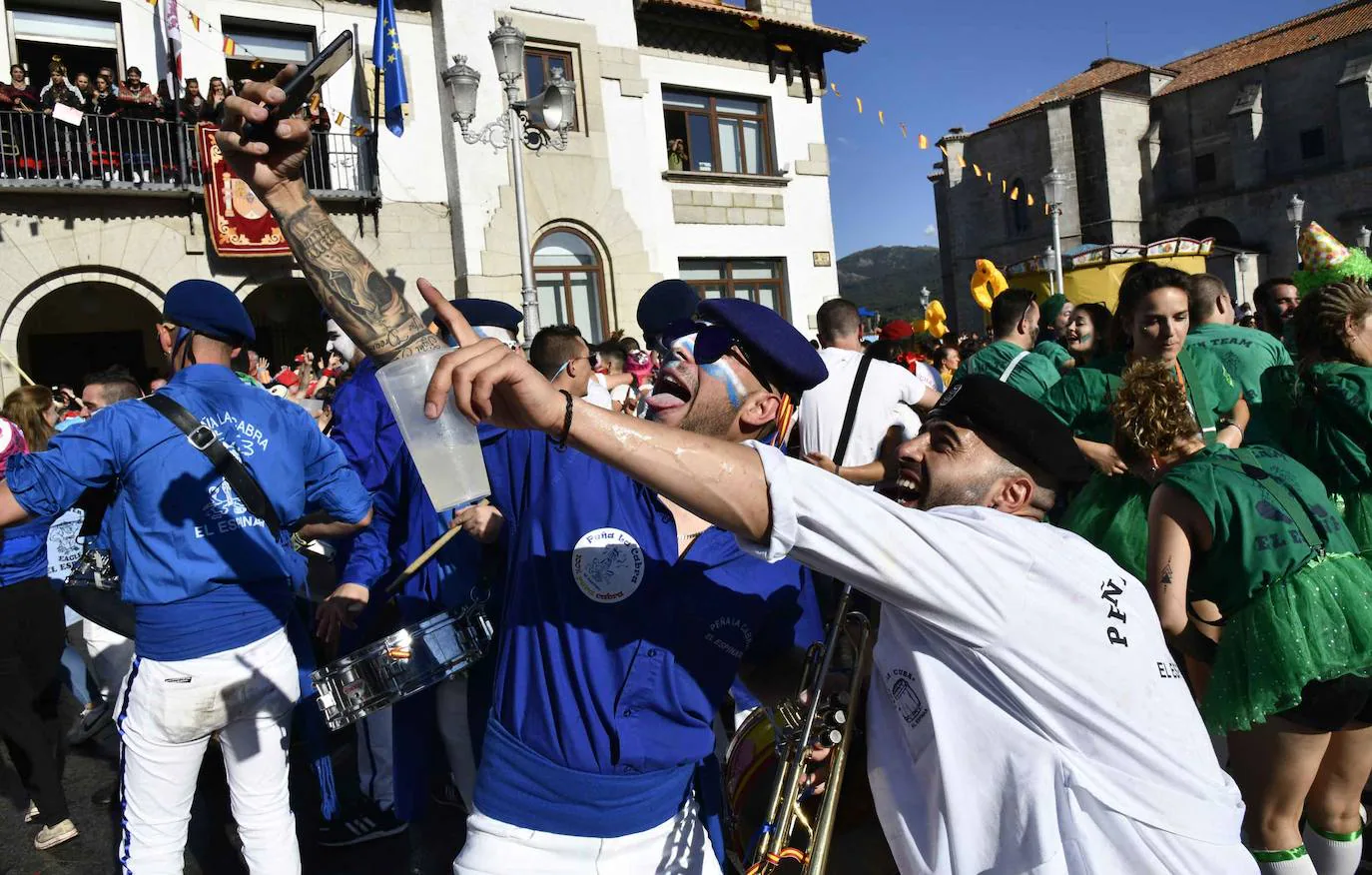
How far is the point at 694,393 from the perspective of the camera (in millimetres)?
2283

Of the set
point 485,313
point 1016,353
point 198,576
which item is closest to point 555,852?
point 198,576

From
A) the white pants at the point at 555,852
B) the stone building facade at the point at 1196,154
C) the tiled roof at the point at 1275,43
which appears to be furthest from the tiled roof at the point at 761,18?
the tiled roof at the point at 1275,43

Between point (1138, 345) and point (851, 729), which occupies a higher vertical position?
point (1138, 345)

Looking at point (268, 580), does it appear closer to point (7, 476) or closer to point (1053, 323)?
point (7, 476)

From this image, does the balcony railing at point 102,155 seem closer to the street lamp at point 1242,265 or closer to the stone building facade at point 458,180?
the stone building facade at point 458,180

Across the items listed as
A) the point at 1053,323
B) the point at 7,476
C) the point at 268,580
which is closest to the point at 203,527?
the point at 268,580

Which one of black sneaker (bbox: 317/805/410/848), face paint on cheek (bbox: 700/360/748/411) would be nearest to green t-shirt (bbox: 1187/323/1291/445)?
face paint on cheek (bbox: 700/360/748/411)

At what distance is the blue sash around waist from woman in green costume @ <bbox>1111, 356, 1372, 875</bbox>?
1746 millimetres

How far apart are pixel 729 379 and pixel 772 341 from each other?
142 mm

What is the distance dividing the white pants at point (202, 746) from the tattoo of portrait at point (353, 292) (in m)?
1.86

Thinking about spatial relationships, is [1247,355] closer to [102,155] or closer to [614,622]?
[614,622]

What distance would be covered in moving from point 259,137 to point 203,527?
1714 millimetres

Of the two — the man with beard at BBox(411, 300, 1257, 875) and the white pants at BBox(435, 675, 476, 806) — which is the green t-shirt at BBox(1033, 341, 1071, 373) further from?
the man with beard at BBox(411, 300, 1257, 875)

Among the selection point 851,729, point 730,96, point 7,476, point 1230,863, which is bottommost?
point 1230,863
